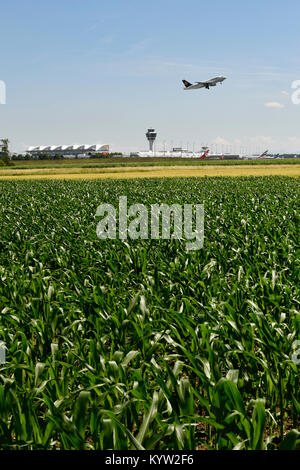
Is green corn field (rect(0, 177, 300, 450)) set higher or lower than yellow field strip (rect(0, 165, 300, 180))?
lower

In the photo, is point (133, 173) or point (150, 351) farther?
point (133, 173)

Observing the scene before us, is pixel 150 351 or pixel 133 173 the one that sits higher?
pixel 133 173

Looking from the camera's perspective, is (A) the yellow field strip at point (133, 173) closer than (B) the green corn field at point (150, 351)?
No

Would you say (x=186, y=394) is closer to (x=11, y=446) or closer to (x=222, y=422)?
(x=222, y=422)

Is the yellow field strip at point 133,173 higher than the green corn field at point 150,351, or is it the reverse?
the yellow field strip at point 133,173

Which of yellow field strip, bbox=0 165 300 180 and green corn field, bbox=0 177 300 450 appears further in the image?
yellow field strip, bbox=0 165 300 180

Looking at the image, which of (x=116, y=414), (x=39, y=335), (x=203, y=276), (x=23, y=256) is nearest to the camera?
(x=116, y=414)
